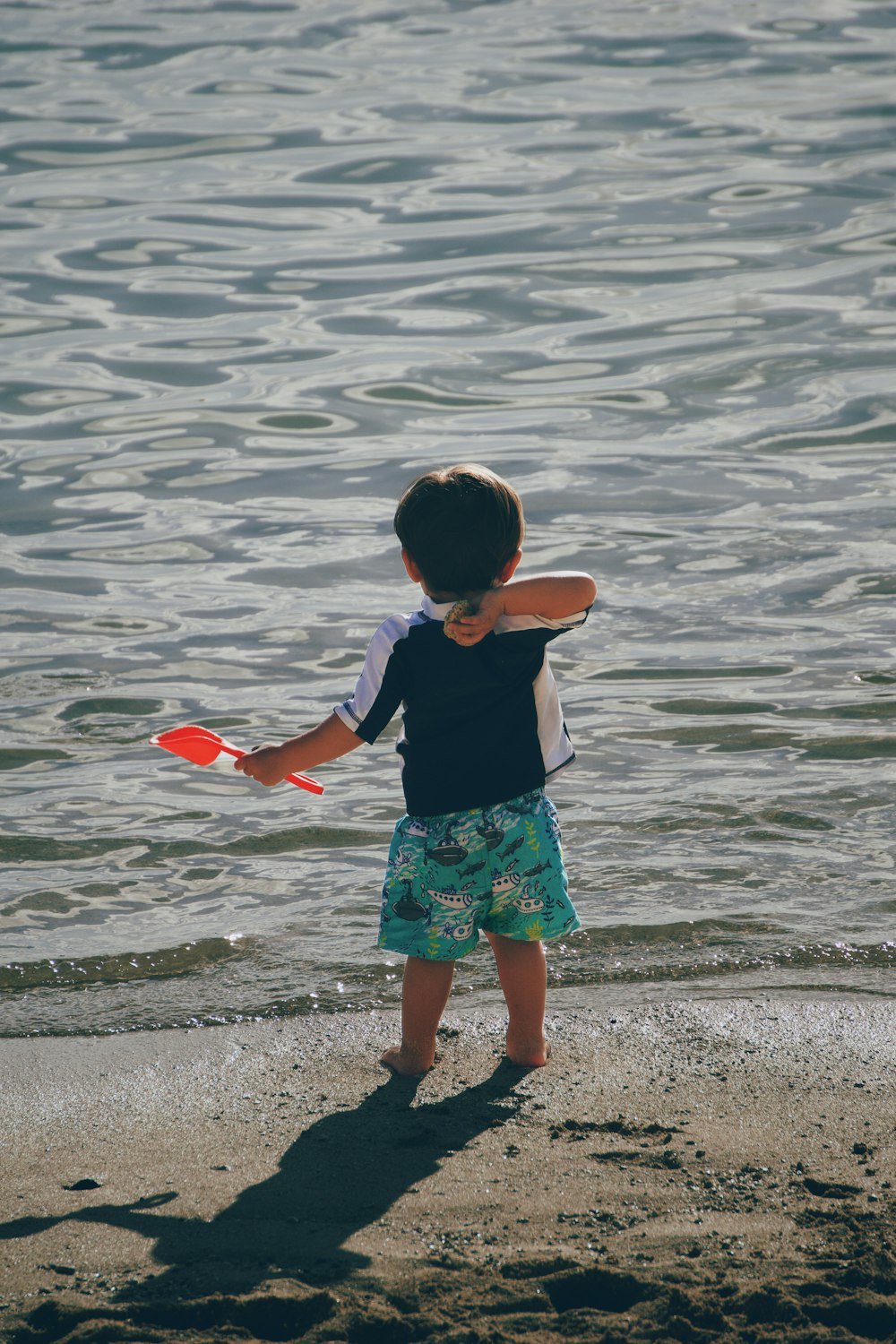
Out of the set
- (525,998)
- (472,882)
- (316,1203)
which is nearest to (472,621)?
(472,882)

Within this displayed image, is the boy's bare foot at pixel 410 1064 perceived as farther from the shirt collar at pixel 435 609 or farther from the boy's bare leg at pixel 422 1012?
the shirt collar at pixel 435 609

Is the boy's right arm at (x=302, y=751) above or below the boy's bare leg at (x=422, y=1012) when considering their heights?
above

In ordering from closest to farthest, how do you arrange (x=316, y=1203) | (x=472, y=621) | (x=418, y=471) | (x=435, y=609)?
(x=316, y=1203), (x=472, y=621), (x=435, y=609), (x=418, y=471)

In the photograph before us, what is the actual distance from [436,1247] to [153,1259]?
0.48 m

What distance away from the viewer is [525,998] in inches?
132

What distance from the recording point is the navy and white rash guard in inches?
127

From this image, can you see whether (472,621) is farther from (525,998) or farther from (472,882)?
(525,998)

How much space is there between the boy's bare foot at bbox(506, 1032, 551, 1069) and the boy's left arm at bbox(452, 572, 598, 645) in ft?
3.02

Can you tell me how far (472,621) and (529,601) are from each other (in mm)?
134

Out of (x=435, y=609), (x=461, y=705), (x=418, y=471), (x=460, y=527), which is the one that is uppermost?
(x=460, y=527)

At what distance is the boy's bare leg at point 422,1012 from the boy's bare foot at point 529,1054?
0.18 meters

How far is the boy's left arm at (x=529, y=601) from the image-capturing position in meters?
3.12

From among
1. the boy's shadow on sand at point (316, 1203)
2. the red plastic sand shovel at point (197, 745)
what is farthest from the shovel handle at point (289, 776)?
the boy's shadow on sand at point (316, 1203)

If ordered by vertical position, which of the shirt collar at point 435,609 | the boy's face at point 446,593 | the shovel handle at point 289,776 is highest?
the boy's face at point 446,593
